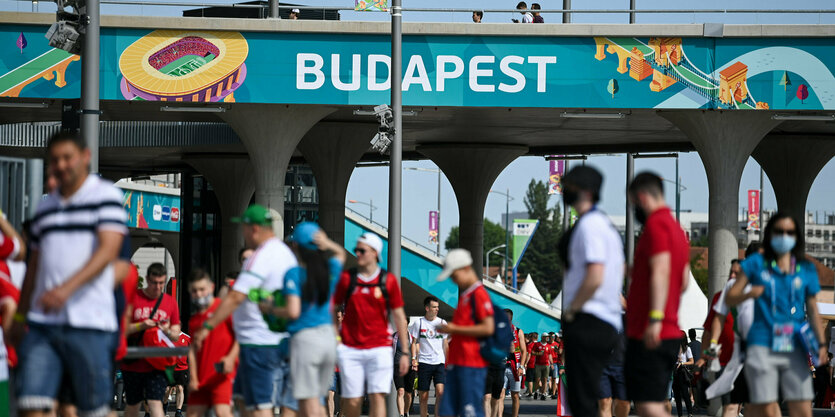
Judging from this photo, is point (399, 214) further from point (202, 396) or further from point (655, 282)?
point (655, 282)

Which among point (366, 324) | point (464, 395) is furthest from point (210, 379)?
point (464, 395)

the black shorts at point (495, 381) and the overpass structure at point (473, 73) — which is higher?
the overpass structure at point (473, 73)

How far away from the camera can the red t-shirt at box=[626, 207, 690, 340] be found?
26.1 feet

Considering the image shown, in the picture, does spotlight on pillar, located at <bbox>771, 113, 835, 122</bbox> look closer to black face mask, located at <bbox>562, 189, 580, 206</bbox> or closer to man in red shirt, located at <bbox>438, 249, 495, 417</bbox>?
man in red shirt, located at <bbox>438, 249, 495, 417</bbox>

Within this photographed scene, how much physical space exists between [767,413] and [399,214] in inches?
469

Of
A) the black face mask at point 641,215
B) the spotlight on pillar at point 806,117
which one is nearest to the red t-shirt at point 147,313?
the black face mask at point 641,215

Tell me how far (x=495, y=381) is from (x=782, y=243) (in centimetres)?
966

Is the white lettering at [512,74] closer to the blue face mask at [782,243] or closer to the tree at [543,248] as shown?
the blue face mask at [782,243]

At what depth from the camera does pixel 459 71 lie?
2686 centimetres

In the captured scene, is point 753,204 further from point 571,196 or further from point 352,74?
point 571,196

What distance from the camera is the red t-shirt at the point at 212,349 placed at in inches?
402

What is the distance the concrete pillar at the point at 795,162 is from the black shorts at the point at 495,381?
19293 mm

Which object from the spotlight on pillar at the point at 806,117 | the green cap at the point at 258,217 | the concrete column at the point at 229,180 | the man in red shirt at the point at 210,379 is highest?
the spotlight on pillar at the point at 806,117

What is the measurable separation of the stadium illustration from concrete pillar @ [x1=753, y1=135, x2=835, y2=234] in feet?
54.9
